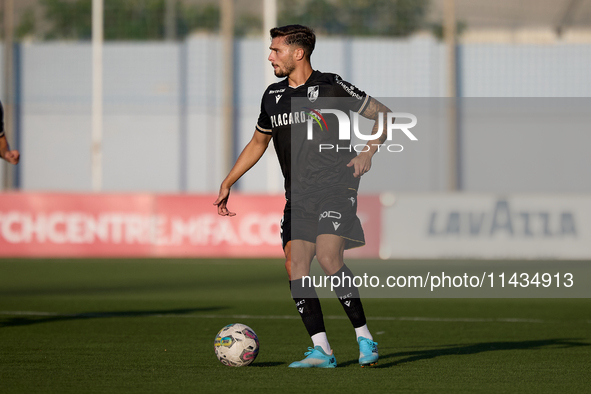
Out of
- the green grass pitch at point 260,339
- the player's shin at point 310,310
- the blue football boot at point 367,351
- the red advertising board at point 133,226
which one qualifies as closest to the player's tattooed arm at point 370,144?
the player's shin at point 310,310

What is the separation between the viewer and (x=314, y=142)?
5.52 metres

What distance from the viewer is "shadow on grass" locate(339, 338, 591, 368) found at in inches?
237

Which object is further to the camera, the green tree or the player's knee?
the green tree

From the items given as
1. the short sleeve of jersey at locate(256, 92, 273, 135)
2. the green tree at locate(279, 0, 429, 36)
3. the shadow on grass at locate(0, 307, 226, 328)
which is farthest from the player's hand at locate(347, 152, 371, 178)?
the green tree at locate(279, 0, 429, 36)

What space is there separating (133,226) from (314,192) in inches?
490

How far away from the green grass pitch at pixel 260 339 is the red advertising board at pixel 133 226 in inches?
170

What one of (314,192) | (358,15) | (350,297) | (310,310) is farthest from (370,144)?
(358,15)

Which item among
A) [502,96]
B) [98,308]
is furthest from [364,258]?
[502,96]

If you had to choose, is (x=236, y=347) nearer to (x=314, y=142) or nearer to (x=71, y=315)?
(x=314, y=142)

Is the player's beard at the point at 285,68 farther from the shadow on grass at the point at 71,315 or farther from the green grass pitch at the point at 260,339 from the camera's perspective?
the shadow on grass at the point at 71,315

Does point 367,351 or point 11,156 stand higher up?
point 11,156

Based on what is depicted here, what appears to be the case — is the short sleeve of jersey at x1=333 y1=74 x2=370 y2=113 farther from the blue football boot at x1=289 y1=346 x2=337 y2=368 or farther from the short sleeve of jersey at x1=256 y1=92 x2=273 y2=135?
the blue football boot at x1=289 y1=346 x2=337 y2=368

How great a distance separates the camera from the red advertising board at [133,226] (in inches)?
682

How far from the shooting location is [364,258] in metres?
17.1
